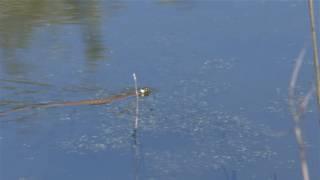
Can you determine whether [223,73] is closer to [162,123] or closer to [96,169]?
[162,123]

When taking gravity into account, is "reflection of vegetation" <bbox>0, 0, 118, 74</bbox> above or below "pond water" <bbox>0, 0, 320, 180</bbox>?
above

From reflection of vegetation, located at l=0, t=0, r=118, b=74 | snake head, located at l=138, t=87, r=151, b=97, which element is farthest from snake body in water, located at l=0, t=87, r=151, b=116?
reflection of vegetation, located at l=0, t=0, r=118, b=74

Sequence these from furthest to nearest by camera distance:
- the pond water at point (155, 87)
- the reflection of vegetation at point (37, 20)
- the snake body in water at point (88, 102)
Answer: the reflection of vegetation at point (37, 20) < the snake body in water at point (88, 102) < the pond water at point (155, 87)

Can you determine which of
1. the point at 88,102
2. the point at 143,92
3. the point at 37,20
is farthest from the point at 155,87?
the point at 37,20

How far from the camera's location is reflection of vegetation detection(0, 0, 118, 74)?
2.96m

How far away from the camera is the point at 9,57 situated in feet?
9.64

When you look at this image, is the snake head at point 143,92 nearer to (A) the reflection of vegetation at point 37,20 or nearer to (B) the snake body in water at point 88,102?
(B) the snake body in water at point 88,102

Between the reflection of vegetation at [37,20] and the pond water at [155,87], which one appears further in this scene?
the reflection of vegetation at [37,20]

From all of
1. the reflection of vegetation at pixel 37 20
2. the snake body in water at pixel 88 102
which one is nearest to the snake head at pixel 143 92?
the snake body in water at pixel 88 102

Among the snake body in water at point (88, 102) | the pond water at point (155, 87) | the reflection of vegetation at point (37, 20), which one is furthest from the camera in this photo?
the reflection of vegetation at point (37, 20)

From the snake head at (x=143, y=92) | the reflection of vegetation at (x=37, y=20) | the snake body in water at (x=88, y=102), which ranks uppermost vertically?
the reflection of vegetation at (x=37, y=20)

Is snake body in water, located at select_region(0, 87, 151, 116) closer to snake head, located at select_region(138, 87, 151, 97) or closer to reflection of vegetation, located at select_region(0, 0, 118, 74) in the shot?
snake head, located at select_region(138, 87, 151, 97)

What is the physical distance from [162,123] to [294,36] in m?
1.01

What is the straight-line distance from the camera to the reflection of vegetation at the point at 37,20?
9.71 ft
